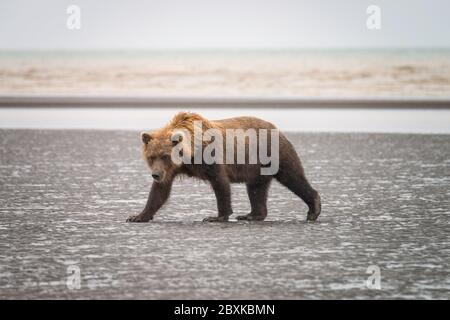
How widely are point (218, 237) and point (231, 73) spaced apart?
173 feet

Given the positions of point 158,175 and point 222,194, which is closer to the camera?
point 158,175

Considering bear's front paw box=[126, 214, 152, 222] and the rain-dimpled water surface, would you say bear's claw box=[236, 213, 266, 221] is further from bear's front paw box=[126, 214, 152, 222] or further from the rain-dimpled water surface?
bear's front paw box=[126, 214, 152, 222]

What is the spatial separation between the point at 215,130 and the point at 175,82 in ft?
156

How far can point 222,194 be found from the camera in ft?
27.2

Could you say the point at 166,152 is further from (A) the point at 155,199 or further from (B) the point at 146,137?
(A) the point at 155,199

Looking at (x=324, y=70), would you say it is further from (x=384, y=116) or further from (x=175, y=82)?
(x=384, y=116)

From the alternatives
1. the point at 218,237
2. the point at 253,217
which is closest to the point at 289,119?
the point at 253,217

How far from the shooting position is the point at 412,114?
2403 cm

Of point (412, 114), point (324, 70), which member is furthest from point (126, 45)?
point (412, 114)

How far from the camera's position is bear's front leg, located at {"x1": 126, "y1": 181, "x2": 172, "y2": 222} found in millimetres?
8344

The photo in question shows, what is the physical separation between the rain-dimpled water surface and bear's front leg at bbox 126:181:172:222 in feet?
0.44

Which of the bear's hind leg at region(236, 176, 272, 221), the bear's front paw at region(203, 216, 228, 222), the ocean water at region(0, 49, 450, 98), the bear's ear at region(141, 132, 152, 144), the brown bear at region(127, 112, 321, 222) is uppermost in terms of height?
the bear's ear at region(141, 132, 152, 144)

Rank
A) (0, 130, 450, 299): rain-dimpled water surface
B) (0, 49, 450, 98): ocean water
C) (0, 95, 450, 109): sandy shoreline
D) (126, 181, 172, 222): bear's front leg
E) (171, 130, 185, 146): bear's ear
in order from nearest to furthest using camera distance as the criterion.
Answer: (0, 130, 450, 299): rain-dimpled water surface
(171, 130, 185, 146): bear's ear
(126, 181, 172, 222): bear's front leg
(0, 95, 450, 109): sandy shoreline
(0, 49, 450, 98): ocean water

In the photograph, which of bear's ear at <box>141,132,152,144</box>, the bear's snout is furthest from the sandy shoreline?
the bear's snout
